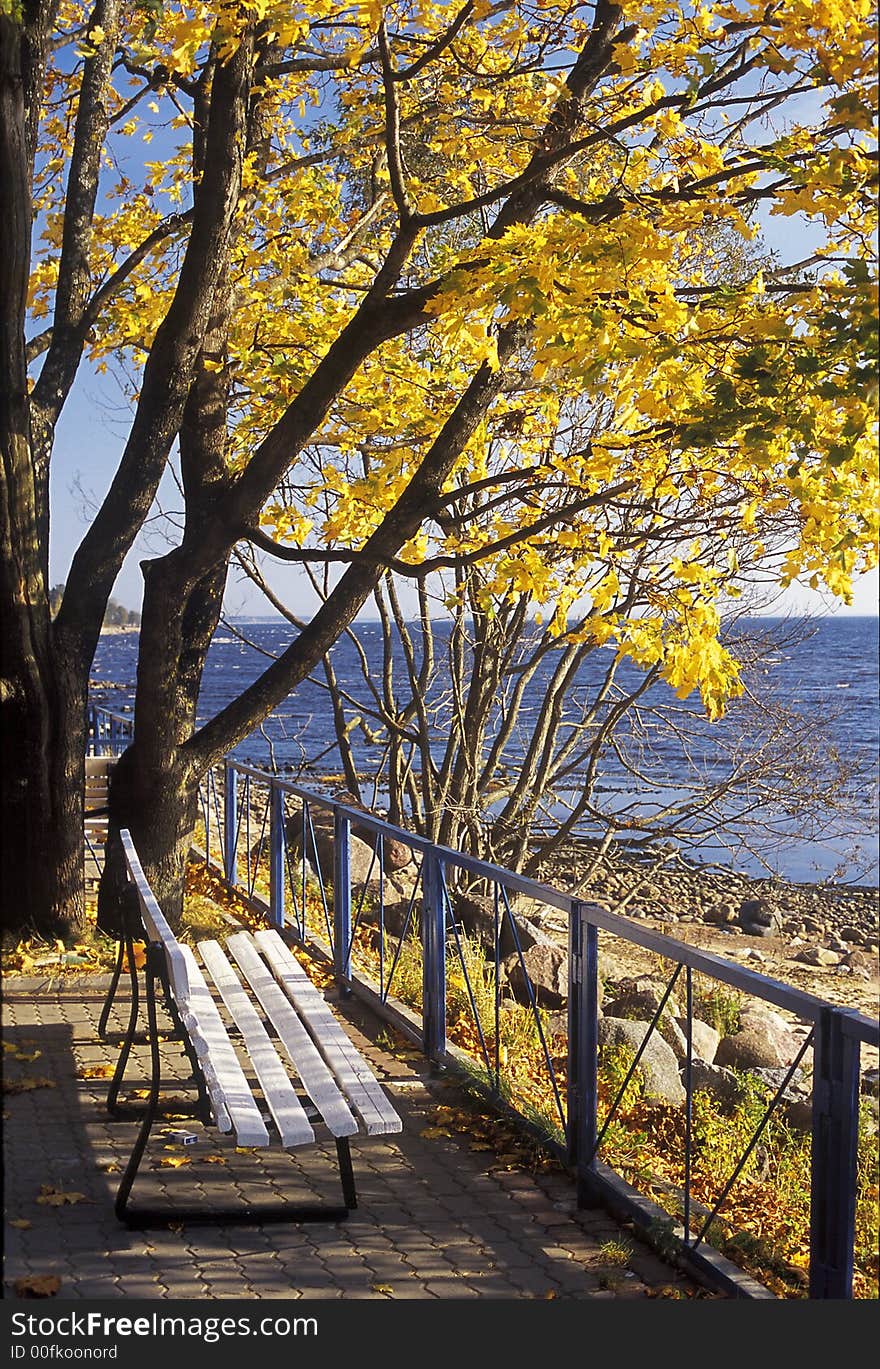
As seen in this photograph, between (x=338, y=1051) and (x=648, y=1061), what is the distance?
12.5ft

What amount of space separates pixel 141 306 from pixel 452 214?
383 centimetres

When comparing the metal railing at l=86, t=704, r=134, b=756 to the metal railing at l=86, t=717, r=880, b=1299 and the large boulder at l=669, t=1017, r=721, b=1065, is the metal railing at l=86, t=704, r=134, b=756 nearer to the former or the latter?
the metal railing at l=86, t=717, r=880, b=1299

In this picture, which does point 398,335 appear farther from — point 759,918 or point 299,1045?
point 759,918

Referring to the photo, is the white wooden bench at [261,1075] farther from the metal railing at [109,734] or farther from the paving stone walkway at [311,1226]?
the metal railing at [109,734]

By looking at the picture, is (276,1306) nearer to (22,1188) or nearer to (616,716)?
(22,1188)

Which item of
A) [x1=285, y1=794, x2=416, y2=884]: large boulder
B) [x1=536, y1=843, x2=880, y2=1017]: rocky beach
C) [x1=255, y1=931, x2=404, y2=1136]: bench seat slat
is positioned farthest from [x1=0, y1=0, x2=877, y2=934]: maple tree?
[x1=536, y1=843, x2=880, y2=1017]: rocky beach

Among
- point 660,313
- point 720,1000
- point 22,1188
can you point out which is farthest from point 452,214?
point 720,1000

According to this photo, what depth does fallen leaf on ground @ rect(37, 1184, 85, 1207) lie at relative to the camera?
4.72 metres

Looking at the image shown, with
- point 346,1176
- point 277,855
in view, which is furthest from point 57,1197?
point 277,855

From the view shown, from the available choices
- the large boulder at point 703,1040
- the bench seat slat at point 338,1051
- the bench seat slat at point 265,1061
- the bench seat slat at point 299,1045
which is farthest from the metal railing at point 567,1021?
the bench seat slat at point 265,1061

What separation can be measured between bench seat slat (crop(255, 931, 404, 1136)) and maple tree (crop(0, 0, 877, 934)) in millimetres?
2180

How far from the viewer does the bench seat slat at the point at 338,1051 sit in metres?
4.42

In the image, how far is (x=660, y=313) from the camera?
520cm

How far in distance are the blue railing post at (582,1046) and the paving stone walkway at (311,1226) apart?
0.13 meters
